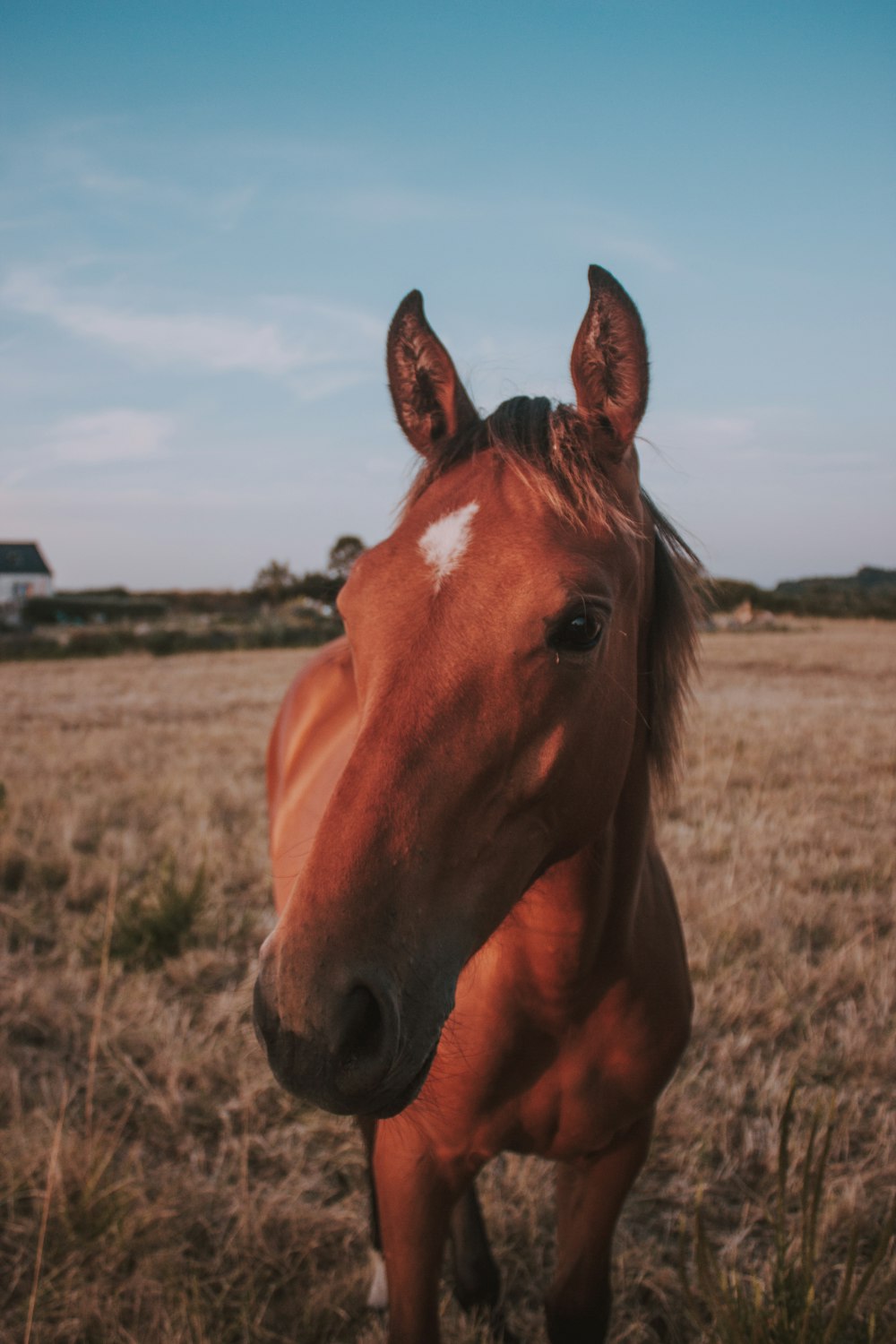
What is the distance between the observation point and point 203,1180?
2713 millimetres

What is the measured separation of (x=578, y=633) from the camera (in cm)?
139

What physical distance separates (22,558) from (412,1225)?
67.6 meters

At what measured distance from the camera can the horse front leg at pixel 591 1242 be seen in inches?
82.4

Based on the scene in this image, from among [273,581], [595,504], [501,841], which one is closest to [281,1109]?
[501,841]

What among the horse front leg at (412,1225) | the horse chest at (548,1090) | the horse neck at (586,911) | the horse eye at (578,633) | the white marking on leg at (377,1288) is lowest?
the white marking on leg at (377,1288)

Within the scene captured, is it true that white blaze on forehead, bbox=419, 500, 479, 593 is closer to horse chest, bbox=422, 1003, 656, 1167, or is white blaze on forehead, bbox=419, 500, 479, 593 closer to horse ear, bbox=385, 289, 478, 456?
horse ear, bbox=385, 289, 478, 456

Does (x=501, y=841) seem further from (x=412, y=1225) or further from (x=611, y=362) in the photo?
(x=412, y=1225)

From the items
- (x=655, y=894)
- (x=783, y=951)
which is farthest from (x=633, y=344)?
(x=783, y=951)

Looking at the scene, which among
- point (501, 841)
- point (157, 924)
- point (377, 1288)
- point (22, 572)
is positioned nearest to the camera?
point (501, 841)

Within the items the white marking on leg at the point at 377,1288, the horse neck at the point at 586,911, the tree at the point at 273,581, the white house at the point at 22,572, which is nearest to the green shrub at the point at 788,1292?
the horse neck at the point at 586,911

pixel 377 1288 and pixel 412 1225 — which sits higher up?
pixel 412 1225

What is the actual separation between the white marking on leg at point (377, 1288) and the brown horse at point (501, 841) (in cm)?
2

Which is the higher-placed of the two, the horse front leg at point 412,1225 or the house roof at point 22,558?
the house roof at point 22,558

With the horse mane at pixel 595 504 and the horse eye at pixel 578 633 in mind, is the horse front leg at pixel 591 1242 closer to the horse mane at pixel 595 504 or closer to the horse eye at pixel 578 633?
the horse mane at pixel 595 504
